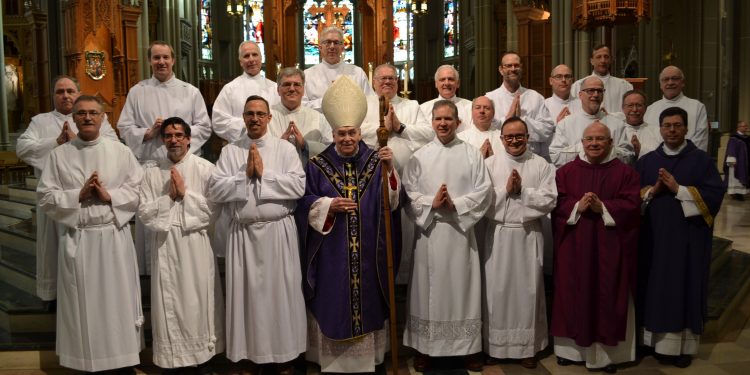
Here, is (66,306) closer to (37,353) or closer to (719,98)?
(37,353)

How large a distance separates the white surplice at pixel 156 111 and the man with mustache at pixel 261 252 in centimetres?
121

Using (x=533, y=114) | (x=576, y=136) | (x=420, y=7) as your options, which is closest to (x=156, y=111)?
(x=533, y=114)

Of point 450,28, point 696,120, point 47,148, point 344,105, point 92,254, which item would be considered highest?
point 450,28

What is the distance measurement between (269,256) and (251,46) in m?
2.34

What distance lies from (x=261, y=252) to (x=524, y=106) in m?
3.07

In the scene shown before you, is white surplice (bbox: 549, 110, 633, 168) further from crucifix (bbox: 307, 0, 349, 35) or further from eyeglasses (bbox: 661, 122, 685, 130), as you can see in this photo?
crucifix (bbox: 307, 0, 349, 35)

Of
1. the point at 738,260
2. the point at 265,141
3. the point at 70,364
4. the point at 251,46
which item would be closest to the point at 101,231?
the point at 70,364

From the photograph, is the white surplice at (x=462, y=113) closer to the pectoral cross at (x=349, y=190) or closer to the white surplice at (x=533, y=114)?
the white surplice at (x=533, y=114)

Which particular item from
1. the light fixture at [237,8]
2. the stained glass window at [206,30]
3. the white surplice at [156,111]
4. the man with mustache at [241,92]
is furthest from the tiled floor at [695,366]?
the stained glass window at [206,30]

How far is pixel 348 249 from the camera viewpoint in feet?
17.5

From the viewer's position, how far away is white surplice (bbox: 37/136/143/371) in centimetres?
509

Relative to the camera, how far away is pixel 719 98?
17672mm

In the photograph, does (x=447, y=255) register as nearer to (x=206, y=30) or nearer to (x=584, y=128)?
(x=584, y=128)

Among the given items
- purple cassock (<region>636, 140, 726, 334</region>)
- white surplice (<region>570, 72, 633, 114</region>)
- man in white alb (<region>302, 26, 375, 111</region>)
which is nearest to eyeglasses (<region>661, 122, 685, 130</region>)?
purple cassock (<region>636, 140, 726, 334</region>)
